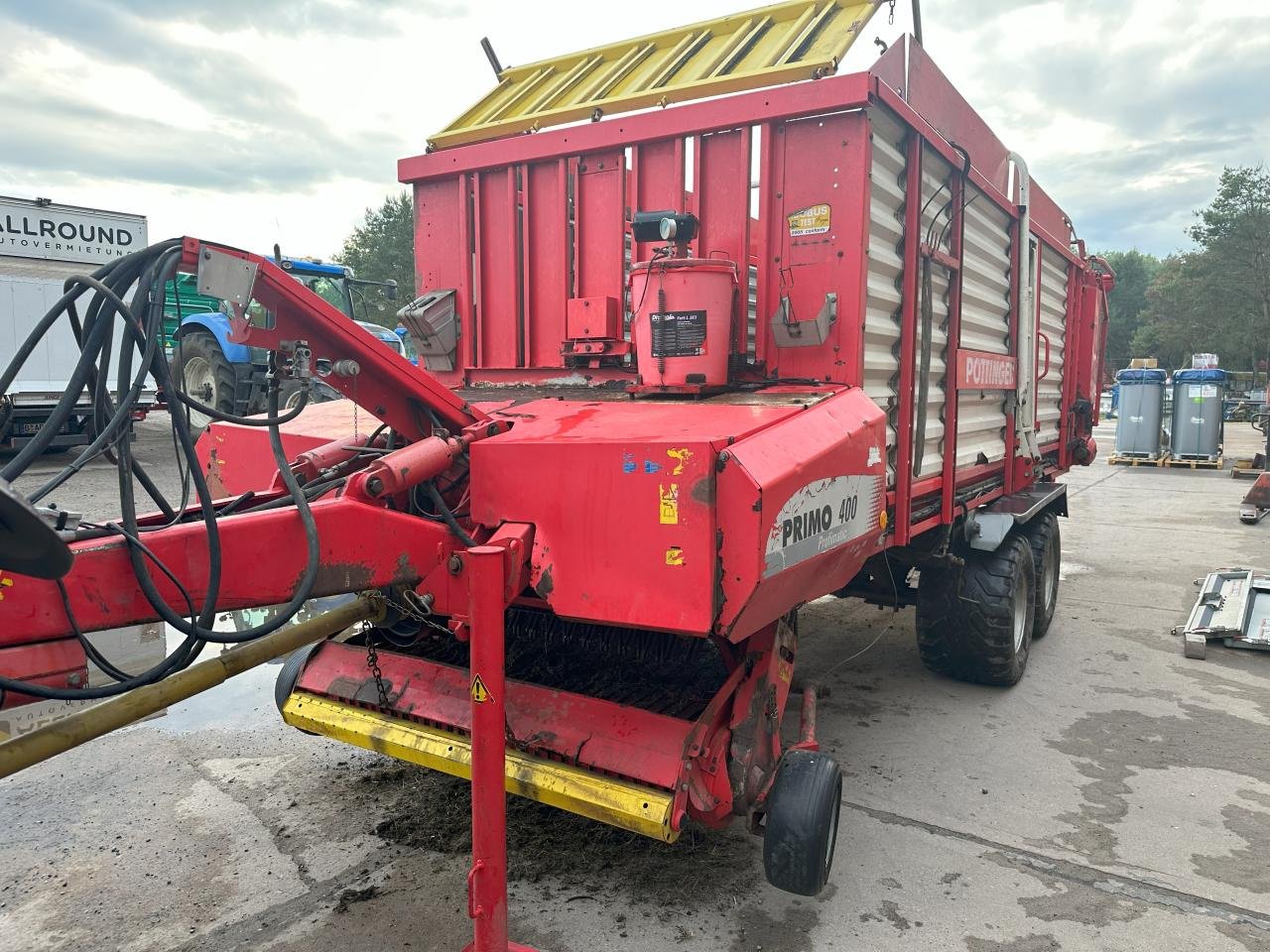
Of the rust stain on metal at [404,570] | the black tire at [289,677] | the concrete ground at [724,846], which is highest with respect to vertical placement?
the rust stain on metal at [404,570]

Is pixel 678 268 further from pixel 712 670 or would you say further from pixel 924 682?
pixel 924 682

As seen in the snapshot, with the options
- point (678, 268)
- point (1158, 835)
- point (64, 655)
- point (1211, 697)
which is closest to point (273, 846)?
point (64, 655)

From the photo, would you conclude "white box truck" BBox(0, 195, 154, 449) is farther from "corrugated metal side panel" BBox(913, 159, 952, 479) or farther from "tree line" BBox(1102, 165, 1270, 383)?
"tree line" BBox(1102, 165, 1270, 383)

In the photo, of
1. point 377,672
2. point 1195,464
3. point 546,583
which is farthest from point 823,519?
point 1195,464

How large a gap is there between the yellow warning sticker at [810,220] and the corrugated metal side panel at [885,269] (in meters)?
0.17

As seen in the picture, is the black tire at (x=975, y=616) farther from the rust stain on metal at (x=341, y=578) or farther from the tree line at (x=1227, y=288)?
the tree line at (x=1227, y=288)

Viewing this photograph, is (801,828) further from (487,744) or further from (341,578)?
(341,578)

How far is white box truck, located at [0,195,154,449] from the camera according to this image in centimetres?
1152

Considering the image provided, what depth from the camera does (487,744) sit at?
2072mm

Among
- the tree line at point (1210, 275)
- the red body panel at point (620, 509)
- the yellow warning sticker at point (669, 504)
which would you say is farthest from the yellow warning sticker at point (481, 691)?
the tree line at point (1210, 275)

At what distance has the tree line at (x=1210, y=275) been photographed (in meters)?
35.5

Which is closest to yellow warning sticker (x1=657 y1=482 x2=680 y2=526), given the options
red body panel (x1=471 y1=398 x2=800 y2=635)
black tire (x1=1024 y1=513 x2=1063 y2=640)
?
red body panel (x1=471 y1=398 x2=800 y2=635)

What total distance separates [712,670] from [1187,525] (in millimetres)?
9791

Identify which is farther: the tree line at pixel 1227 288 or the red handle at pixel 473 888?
the tree line at pixel 1227 288
